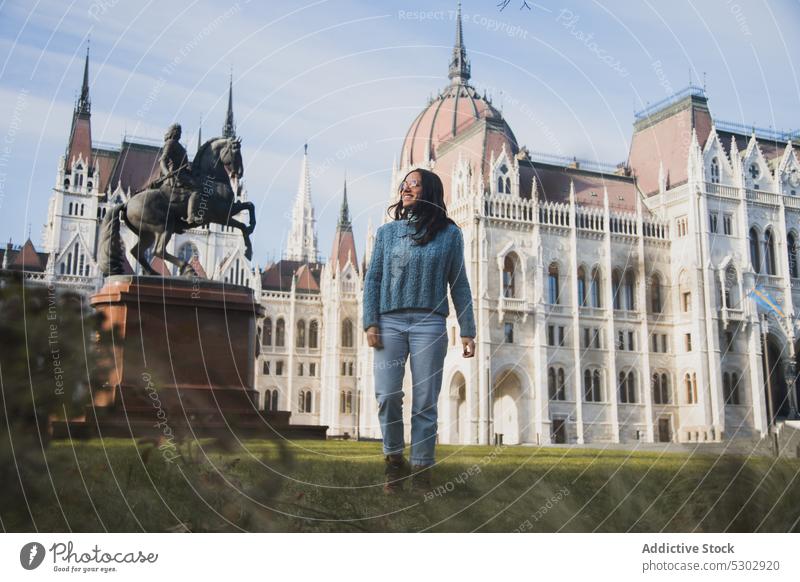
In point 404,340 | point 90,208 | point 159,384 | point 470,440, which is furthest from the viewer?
point 90,208

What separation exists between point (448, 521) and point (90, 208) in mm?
43597

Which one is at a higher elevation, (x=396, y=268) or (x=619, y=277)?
(x=619, y=277)

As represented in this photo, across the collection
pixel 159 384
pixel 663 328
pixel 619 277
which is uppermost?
pixel 619 277

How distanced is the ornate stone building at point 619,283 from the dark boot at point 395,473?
113 ft

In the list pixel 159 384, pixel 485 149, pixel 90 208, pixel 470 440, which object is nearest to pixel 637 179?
pixel 485 149

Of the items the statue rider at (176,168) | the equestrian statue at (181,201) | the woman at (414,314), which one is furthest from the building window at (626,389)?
the woman at (414,314)

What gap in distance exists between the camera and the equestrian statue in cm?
1183

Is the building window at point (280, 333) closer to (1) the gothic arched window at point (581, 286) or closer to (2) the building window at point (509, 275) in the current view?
(2) the building window at point (509, 275)

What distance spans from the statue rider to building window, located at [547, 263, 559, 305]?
37.5m

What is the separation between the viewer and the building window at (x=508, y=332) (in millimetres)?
45219

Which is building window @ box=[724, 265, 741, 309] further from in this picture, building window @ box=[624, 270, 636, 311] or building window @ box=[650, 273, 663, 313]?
building window @ box=[624, 270, 636, 311]

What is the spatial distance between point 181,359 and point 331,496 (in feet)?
13.9

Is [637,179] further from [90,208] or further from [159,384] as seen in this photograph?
[159,384]

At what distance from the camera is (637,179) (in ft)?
182
